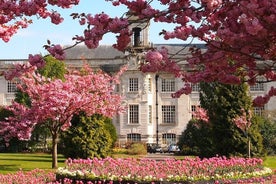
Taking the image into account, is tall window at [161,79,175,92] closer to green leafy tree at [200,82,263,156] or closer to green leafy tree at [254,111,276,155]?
green leafy tree at [254,111,276,155]

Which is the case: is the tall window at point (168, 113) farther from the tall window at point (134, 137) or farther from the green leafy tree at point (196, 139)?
the green leafy tree at point (196, 139)

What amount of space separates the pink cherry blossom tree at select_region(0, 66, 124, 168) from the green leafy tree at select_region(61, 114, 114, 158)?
2.74 feet

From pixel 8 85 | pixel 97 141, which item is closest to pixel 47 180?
pixel 97 141

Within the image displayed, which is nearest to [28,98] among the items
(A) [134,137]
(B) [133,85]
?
(B) [133,85]

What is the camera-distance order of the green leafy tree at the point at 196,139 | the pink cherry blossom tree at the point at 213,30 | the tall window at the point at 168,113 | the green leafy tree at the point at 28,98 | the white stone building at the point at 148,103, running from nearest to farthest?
the pink cherry blossom tree at the point at 213,30, the green leafy tree at the point at 196,139, the green leafy tree at the point at 28,98, the white stone building at the point at 148,103, the tall window at the point at 168,113

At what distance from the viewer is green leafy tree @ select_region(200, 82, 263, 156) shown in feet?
83.3

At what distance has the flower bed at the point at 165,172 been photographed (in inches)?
497

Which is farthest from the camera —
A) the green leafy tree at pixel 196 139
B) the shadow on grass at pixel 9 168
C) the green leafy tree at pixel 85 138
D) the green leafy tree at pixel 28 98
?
the green leafy tree at pixel 28 98

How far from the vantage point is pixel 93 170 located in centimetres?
1377

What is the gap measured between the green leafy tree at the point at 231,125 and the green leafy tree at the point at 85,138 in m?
6.25

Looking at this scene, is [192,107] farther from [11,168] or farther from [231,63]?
[231,63]

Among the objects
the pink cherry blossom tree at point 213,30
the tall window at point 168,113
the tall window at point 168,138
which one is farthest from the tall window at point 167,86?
the pink cherry blossom tree at point 213,30

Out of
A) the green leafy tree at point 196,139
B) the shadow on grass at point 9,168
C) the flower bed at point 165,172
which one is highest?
the green leafy tree at point 196,139

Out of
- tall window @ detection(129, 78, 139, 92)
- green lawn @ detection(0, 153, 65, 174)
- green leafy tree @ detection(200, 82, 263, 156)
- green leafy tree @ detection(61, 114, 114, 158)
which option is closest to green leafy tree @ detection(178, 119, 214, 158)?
green leafy tree @ detection(200, 82, 263, 156)
